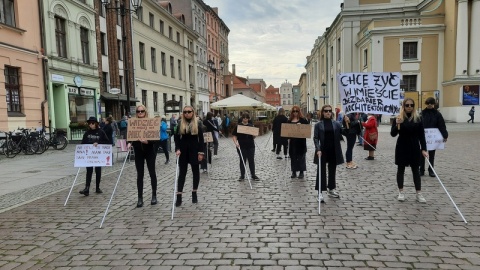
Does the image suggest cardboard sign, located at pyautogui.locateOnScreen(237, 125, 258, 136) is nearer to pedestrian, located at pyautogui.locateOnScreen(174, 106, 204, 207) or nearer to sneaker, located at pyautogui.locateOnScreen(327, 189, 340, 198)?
pedestrian, located at pyautogui.locateOnScreen(174, 106, 204, 207)

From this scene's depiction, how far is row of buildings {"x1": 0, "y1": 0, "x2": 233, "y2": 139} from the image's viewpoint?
16.9 m

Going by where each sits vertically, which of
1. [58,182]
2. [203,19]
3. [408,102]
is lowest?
[58,182]

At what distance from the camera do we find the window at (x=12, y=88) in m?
16.5

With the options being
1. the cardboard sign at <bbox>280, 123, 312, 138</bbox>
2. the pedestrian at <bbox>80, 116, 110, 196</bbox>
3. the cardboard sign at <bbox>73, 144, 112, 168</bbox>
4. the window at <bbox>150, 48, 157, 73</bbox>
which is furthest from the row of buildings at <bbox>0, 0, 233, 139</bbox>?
the cardboard sign at <bbox>280, 123, 312, 138</bbox>

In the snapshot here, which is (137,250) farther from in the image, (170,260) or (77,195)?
(77,195)

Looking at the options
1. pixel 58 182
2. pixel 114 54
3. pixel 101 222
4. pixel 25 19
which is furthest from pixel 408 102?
pixel 114 54

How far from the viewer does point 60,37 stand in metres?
20.7

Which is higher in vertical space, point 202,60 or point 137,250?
point 202,60

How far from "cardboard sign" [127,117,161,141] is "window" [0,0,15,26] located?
1436 cm

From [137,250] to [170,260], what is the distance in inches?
22.9

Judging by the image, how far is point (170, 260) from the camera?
13.0ft

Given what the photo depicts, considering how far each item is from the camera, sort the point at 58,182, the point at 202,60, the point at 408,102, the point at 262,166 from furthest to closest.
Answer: the point at 202,60 → the point at 262,166 → the point at 58,182 → the point at 408,102

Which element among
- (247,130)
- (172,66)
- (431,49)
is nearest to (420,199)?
(247,130)

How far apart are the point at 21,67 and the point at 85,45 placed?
666 centimetres
